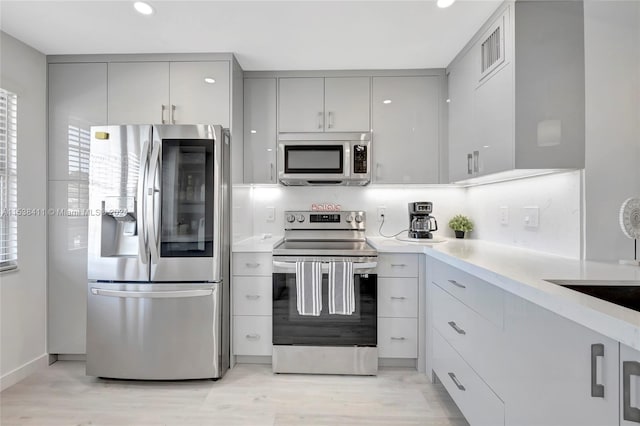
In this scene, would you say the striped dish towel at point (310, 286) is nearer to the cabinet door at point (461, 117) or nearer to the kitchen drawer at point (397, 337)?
the kitchen drawer at point (397, 337)

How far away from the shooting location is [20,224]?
2195 mm

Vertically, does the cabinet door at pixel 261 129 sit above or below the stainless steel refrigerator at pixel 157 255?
above

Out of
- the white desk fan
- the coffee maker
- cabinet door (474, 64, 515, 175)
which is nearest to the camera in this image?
the white desk fan

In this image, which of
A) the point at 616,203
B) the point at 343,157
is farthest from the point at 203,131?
the point at 616,203

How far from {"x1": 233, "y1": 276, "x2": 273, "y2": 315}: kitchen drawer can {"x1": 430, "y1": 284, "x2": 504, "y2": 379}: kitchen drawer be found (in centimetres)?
118

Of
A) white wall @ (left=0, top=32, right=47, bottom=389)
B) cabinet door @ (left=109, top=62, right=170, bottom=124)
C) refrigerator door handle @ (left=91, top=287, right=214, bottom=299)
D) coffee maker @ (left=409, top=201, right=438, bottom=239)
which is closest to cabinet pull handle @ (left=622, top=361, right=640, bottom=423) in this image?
coffee maker @ (left=409, top=201, right=438, bottom=239)

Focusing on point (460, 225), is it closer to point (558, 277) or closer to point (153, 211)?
point (558, 277)

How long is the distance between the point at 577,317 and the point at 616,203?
45.3 inches

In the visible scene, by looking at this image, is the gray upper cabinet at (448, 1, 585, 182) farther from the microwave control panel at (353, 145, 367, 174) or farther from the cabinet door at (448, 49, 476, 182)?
the microwave control panel at (353, 145, 367, 174)

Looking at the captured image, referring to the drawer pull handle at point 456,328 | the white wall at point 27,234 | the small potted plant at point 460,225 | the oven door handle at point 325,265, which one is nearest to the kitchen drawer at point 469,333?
the drawer pull handle at point 456,328

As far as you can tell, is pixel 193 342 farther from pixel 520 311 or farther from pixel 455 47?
pixel 455 47

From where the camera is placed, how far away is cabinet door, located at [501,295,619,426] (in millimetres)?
810

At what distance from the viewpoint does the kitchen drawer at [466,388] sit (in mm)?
1343

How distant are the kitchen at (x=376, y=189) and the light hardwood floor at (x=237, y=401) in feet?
0.46
